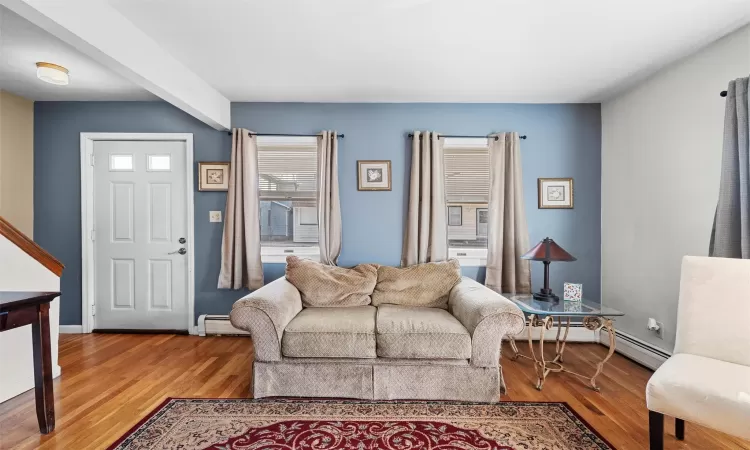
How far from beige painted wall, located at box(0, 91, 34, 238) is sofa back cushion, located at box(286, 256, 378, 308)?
2.81 meters

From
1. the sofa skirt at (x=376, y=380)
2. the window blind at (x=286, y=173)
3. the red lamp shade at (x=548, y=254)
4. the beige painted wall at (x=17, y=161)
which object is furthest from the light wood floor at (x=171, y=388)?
the window blind at (x=286, y=173)

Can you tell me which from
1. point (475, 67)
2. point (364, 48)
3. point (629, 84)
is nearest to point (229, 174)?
point (364, 48)

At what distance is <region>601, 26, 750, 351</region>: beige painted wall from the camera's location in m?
2.39

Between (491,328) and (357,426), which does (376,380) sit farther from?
(491,328)

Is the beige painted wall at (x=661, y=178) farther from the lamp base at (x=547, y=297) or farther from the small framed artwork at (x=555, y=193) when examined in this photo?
the lamp base at (x=547, y=297)

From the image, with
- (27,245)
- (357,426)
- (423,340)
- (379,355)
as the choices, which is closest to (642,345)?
(423,340)

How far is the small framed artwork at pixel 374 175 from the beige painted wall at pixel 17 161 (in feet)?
10.9

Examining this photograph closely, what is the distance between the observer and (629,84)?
3014mm

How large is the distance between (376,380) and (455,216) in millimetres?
1866

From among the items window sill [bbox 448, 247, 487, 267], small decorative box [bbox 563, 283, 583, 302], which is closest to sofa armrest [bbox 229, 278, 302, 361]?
window sill [bbox 448, 247, 487, 267]

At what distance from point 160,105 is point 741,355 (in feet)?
15.6

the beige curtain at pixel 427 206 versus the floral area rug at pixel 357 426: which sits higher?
the beige curtain at pixel 427 206

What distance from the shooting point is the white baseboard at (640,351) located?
8.87ft

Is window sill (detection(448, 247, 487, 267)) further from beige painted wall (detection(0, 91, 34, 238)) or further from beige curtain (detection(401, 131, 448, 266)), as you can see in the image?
beige painted wall (detection(0, 91, 34, 238))
